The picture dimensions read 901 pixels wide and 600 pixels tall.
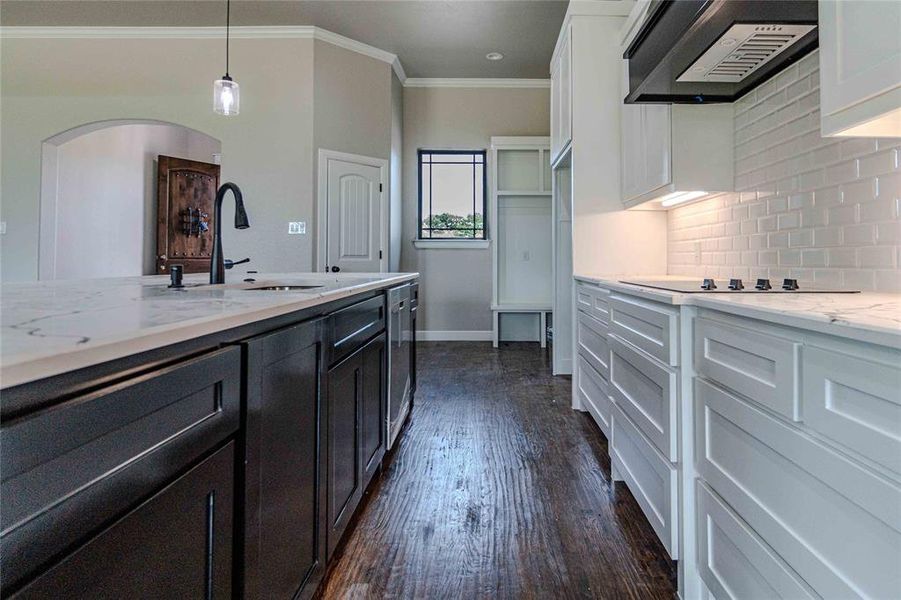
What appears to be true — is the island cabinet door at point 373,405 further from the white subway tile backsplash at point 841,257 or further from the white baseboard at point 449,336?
the white baseboard at point 449,336

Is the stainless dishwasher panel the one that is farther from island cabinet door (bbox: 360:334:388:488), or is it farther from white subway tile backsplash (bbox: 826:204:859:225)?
white subway tile backsplash (bbox: 826:204:859:225)

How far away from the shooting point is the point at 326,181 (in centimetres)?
443

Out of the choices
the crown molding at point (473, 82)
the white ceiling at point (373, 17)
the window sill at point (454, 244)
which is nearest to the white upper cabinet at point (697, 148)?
the white ceiling at point (373, 17)

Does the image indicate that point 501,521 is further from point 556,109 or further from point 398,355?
point 556,109

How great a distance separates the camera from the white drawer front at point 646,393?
1.33 m

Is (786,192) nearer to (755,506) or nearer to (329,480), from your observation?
(755,506)

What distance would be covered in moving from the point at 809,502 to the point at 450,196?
5.37 m

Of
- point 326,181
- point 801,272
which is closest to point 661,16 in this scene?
point 801,272

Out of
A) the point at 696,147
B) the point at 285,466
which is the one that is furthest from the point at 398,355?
the point at 696,147

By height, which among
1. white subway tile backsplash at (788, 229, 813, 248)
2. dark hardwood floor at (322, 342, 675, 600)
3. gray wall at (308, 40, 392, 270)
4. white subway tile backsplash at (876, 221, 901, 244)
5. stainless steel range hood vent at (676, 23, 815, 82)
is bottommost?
dark hardwood floor at (322, 342, 675, 600)

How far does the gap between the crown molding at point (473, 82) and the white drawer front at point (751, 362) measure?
5.18m

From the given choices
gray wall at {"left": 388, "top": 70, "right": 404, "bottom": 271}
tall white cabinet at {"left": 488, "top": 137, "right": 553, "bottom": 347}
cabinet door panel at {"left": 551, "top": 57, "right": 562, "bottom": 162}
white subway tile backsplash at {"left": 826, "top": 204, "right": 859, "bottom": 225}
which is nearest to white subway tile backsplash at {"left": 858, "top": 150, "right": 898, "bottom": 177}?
white subway tile backsplash at {"left": 826, "top": 204, "right": 859, "bottom": 225}

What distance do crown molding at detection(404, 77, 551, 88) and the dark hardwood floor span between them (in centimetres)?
437

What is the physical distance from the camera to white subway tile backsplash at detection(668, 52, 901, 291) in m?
1.33
